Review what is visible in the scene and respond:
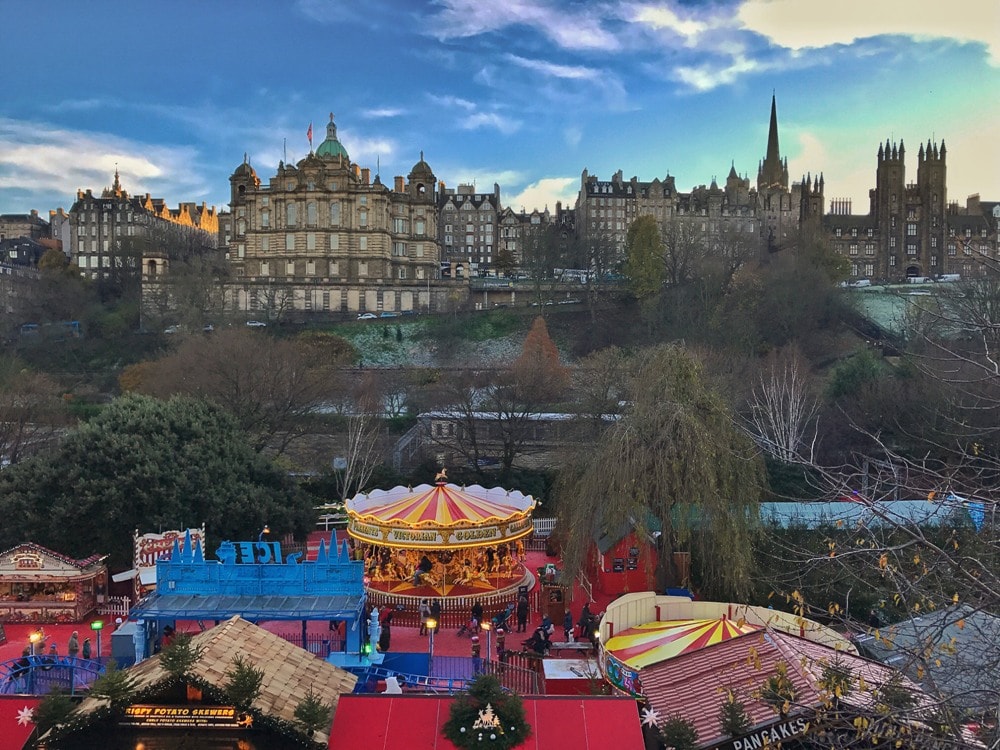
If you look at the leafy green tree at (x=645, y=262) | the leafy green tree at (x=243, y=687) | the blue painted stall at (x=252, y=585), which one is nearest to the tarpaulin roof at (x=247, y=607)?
the blue painted stall at (x=252, y=585)

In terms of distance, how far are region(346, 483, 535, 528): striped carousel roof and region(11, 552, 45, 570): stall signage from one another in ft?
24.1

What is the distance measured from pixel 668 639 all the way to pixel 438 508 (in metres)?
7.65

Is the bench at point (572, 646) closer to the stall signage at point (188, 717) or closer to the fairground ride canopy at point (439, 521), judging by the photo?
the fairground ride canopy at point (439, 521)

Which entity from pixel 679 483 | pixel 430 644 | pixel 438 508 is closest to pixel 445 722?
pixel 430 644

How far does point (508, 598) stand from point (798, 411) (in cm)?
1899

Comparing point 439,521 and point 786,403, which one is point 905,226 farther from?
point 439,521

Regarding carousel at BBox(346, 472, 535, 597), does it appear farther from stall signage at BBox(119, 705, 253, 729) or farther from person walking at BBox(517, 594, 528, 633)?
stall signage at BBox(119, 705, 253, 729)

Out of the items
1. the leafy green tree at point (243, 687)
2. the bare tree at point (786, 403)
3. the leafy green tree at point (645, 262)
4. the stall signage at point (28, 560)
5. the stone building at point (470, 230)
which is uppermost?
the stone building at point (470, 230)

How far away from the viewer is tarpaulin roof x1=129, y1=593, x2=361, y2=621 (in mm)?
15203

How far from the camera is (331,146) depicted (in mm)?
68312

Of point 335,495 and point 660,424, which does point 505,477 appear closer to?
point 335,495

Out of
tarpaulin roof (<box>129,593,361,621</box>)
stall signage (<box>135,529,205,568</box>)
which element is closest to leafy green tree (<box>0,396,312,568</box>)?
stall signage (<box>135,529,205,568</box>)

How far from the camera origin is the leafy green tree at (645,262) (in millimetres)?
56875

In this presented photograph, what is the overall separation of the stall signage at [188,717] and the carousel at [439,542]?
952 centimetres
